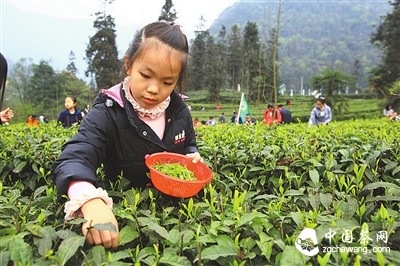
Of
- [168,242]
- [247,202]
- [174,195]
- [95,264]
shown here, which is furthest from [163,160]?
[95,264]

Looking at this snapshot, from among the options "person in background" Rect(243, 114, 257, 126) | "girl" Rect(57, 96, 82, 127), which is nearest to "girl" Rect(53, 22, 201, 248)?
"person in background" Rect(243, 114, 257, 126)

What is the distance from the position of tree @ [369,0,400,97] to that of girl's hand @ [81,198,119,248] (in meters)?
27.2

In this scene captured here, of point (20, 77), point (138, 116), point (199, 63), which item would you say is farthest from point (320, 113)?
point (20, 77)

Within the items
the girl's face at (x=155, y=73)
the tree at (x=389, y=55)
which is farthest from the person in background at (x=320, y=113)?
the tree at (x=389, y=55)

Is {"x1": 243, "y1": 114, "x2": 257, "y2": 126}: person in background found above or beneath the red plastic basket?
beneath

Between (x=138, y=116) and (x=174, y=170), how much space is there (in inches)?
13.0

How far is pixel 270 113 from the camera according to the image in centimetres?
1136

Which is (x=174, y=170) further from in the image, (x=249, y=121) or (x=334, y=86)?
(x=334, y=86)

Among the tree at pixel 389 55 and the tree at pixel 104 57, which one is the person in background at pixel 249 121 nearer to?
the tree at pixel 389 55

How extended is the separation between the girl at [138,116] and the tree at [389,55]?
26.5 metres

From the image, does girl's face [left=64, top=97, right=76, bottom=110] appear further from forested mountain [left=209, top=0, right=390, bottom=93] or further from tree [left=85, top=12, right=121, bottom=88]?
forested mountain [left=209, top=0, right=390, bottom=93]

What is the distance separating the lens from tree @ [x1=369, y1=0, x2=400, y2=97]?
25.4 m

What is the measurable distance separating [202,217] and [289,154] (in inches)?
44.9

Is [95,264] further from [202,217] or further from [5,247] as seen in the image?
[202,217]
